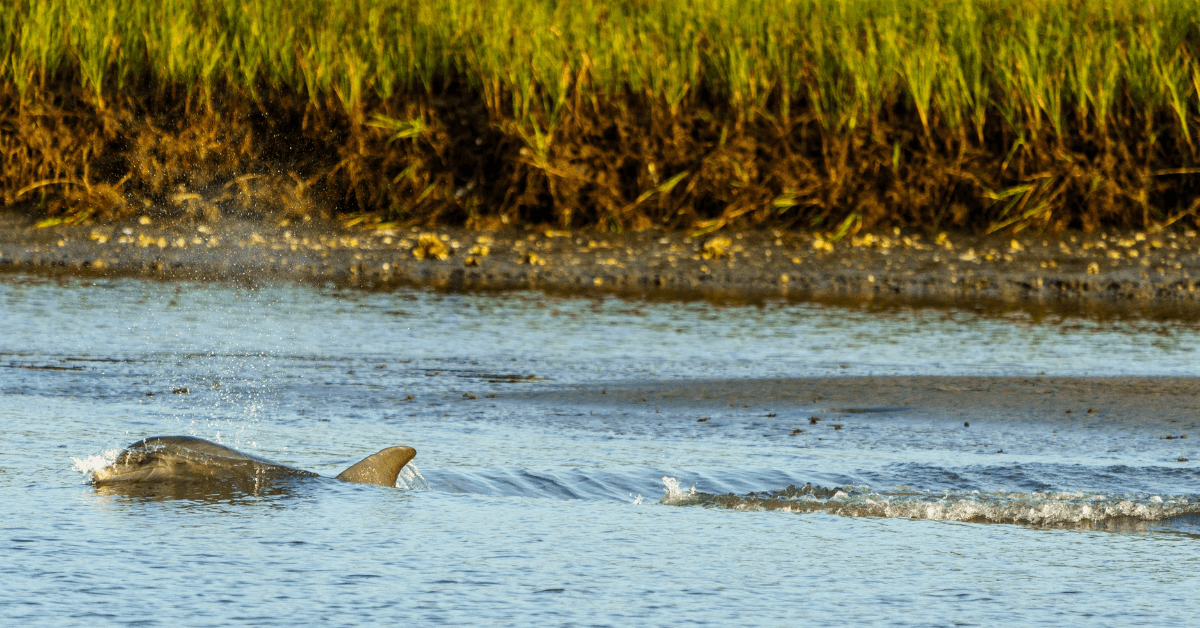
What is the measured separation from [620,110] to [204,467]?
6.51m

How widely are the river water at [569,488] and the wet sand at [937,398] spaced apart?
0.27ft

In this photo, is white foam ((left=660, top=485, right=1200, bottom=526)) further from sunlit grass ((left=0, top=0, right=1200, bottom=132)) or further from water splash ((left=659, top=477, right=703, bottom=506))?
sunlit grass ((left=0, top=0, right=1200, bottom=132))

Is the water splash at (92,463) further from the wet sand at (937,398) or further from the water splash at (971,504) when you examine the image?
the wet sand at (937,398)

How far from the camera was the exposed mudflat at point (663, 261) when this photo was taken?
30.7 ft

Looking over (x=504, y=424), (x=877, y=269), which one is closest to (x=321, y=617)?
(x=504, y=424)

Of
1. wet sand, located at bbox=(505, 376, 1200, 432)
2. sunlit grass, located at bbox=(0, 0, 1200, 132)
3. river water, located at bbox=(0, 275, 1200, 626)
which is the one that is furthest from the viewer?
sunlit grass, located at bbox=(0, 0, 1200, 132)

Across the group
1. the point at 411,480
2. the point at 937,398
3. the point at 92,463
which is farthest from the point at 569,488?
the point at 937,398

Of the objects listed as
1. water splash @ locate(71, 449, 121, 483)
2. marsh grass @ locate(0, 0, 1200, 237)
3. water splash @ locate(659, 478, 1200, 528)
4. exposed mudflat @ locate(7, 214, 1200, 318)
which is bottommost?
water splash @ locate(71, 449, 121, 483)

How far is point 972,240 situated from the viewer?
34.2ft

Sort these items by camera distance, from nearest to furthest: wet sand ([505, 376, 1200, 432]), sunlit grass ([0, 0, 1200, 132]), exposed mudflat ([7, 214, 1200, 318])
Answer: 1. wet sand ([505, 376, 1200, 432])
2. exposed mudflat ([7, 214, 1200, 318])
3. sunlit grass ([0, 0, 1200, 132])

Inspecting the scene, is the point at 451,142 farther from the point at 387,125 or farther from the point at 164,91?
the point at 164,91

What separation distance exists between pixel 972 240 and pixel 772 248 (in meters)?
1.22

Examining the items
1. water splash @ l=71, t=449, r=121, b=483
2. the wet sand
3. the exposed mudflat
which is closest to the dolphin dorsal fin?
water splash @ l=71, t=449, r=121, b=483

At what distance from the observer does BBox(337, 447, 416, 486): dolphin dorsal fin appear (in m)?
4.37
